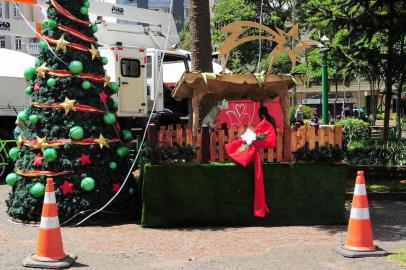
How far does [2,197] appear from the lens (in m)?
10.6

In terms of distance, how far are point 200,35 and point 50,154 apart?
408 cm

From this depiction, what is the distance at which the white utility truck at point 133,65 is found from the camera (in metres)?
13.4

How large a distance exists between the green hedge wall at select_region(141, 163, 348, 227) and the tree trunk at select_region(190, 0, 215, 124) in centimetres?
293

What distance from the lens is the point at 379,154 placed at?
1293 cm

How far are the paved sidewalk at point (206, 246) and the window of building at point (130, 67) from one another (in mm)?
6235

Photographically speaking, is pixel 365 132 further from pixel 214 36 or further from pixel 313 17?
pixel 214 36

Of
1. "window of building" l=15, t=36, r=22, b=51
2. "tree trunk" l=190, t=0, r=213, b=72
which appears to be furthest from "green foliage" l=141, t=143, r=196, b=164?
"window of building" l=15, t=36, r=22, b=51

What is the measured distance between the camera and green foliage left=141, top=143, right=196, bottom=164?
25.0 ft

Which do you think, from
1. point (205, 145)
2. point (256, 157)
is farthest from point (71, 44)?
point (256, 157)

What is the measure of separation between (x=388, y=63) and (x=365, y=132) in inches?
191

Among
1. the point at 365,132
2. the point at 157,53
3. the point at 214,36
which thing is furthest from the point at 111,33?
the point at 214,36

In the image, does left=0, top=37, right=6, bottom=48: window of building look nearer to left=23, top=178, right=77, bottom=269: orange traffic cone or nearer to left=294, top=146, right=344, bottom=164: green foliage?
left=294, top=146, right=344, bottom=164: green foliage

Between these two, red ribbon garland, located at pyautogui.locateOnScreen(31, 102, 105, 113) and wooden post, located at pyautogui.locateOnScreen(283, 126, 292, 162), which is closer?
red ribbon garland, located at pyautogui.locateOnScreen(31, 102, 105, 113)

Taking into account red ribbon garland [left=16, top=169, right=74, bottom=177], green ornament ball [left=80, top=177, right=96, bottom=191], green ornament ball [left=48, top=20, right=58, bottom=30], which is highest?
green ornament ball [left=48, top=20, right=58, bottom=30]
